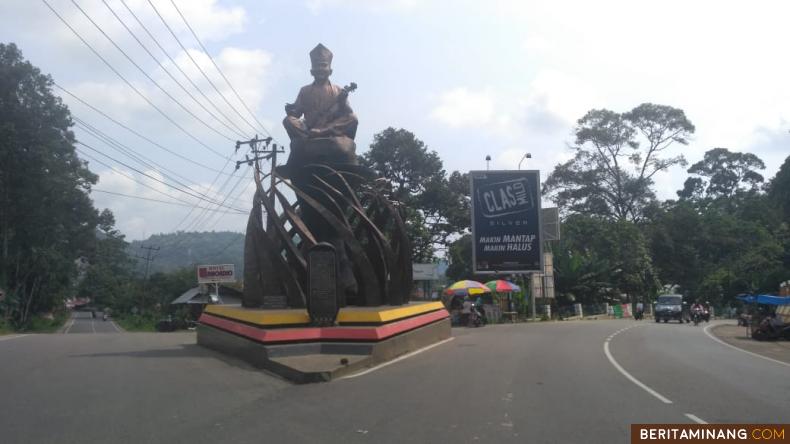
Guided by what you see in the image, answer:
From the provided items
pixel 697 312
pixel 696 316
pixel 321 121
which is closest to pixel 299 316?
pixel 321 121

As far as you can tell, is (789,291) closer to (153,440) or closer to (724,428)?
(724,428)

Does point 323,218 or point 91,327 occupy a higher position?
point 323,218

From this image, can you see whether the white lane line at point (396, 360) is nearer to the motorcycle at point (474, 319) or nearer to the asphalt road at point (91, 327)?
the motorcycle at point (474, 319)

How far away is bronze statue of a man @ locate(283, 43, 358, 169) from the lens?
18891 millimetres

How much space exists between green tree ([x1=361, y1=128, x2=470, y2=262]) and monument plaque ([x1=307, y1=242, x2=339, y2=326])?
1228 inches

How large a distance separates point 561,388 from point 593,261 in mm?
35945

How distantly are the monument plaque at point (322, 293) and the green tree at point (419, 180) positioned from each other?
102ft

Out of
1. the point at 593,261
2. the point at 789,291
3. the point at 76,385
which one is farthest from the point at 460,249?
the point at 76,385

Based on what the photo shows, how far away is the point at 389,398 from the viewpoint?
9.69m

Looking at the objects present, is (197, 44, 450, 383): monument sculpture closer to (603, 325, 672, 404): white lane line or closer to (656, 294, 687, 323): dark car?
(603, 325, 672, 404): white lane line

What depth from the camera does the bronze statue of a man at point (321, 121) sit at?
1889 centimetres

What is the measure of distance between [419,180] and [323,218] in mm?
29058
